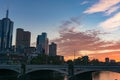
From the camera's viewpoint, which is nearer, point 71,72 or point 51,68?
point 71,72

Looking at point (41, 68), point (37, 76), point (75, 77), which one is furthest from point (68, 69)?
point (37, 76)

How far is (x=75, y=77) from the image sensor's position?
94750mm

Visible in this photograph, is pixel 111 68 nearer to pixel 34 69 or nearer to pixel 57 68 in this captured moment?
pixel 57 68

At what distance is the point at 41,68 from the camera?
328 ft

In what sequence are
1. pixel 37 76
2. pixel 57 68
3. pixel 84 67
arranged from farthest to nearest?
pixel 37 76 < pixel 57 68 < pixel 84 67

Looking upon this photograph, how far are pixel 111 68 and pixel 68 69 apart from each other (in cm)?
1765

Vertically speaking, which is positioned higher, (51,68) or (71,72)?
(51,68)

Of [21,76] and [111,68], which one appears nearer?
[111,68]

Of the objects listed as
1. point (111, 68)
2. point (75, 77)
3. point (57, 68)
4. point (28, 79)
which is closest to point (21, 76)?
point (28, 79)

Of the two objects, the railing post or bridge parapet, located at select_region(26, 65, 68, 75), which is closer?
the railing post

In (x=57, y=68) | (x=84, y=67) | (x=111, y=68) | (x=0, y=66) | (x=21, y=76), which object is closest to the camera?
(x=111, y=68)

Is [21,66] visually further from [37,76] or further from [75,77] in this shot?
[75,77]

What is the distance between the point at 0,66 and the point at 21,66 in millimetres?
12748

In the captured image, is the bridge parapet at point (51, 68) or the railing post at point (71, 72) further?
the bridge parapet at point (51, 68)
